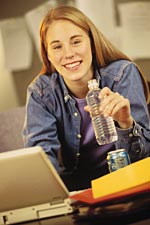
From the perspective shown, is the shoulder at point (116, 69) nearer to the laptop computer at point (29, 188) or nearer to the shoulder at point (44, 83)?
the shoulder at point (44, 83)

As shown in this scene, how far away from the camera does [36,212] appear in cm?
87

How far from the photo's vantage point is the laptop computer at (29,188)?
28.8 inches

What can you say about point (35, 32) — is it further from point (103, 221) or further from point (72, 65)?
point (103, 221)

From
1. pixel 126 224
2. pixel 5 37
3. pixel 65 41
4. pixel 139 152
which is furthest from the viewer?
pixel 5 37

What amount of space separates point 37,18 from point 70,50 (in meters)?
0.24

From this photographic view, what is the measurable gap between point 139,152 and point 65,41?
61 cm

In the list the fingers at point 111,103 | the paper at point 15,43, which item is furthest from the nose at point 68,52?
the fingers at point 111,103

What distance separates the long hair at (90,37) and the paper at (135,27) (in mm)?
60

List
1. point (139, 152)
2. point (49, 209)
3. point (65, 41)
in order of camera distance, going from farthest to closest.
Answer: point (65, 41), point (139, 152), point (49, 209)

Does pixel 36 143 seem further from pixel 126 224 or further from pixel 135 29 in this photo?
pixel 126 224

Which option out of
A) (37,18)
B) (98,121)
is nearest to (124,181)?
(98,121)

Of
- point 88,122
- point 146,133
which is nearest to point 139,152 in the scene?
point 146,133

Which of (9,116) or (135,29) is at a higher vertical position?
(135,29)

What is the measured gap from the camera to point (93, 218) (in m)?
0.78
